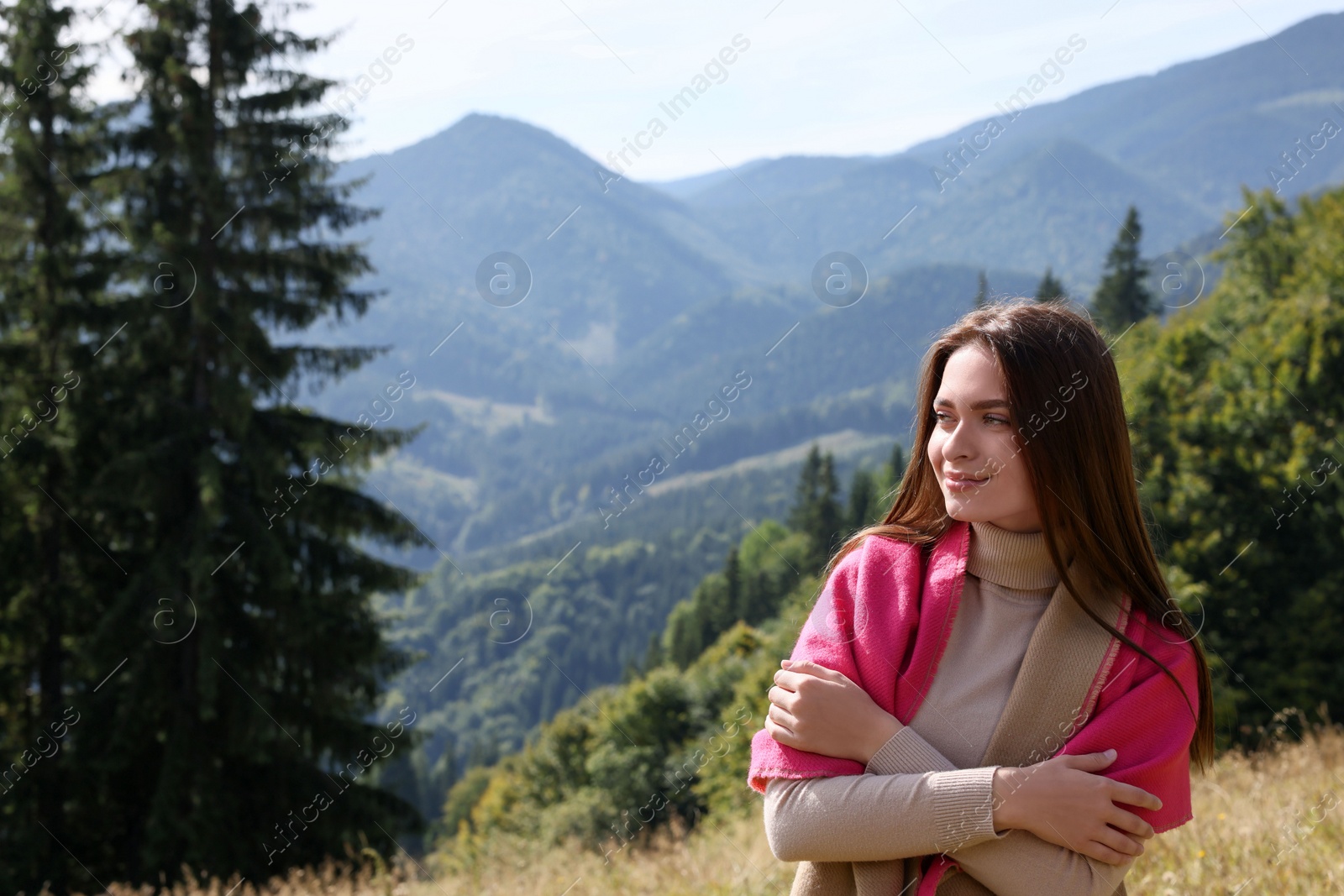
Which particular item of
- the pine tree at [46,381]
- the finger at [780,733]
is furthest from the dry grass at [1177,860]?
the pine tree at [46,381]

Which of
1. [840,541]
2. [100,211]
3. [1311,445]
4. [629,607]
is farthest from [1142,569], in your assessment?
[629,607]

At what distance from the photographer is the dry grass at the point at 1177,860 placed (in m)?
3.67

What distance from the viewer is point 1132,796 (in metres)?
1.95

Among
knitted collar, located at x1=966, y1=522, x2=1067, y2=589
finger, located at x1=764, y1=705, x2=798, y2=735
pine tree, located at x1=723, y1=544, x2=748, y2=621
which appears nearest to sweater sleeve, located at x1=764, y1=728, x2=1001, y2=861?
finger, located at x1=764, y1=705, x2=798, y2=735

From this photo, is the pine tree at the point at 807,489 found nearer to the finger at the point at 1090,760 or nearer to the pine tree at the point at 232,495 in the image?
the pine tree at the point at 232,495

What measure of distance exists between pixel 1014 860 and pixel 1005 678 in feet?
1.23

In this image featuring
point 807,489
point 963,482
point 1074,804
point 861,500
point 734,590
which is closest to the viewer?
point 1074,804

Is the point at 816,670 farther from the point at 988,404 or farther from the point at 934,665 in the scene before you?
the point at 988,404

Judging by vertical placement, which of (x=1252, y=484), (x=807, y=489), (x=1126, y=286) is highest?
(x=1126, y=286)

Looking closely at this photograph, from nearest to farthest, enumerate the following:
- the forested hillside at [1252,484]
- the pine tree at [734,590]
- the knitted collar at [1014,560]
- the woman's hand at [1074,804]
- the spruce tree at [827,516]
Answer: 1. the woman's hand at [1074,804]
2. the knitted collar at [1014,560]
3. the forested hillside at [1252,484]
4. the spruce tree at [827,516]
5. the pine tree at [734,590]

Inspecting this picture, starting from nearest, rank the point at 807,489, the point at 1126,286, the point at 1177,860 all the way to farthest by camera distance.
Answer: the point at 1177,860 < the point at 1126,286 < the point at 807,489

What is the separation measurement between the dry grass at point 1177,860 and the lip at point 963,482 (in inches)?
84.3

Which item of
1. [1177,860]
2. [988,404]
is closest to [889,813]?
[988,404]

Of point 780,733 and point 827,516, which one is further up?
point 780,733
